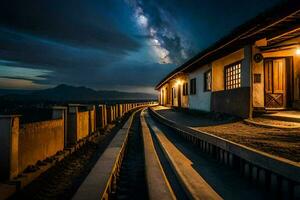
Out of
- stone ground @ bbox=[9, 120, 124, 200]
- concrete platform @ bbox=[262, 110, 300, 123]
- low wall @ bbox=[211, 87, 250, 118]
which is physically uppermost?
low wall @ bbox=[211, 87, 250, 118]

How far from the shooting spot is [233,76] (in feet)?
42.8

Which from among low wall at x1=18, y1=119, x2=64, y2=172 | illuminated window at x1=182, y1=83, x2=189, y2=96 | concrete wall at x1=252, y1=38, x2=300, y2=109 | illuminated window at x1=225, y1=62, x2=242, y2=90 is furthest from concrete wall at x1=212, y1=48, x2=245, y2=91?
low wall at x1=18, y1=119, x2=64, y2=172

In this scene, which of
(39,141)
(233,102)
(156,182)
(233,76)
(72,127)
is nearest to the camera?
(156,182)

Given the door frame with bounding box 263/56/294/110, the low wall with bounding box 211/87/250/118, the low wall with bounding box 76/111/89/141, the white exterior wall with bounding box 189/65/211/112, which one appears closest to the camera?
the low wall with bounding box 76/111/89/141

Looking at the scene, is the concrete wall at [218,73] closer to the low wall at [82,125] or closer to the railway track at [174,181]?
the low wall at [82,125]

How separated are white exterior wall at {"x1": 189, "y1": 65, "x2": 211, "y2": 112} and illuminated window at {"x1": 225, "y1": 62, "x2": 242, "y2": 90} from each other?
1.52 metres

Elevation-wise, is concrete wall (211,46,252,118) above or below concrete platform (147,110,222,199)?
above

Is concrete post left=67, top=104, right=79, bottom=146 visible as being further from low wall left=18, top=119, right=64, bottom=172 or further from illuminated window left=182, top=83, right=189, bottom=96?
illuminated window left=182, top=83, right=189, bottom=96

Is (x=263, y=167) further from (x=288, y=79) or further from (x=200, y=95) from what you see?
(x=200, y=95)

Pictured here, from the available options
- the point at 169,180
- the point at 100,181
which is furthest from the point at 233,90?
the point at 100,181

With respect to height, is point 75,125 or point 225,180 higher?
point 75,125

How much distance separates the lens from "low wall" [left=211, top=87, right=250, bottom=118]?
33.6 ft

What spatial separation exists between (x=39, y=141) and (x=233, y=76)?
980cm

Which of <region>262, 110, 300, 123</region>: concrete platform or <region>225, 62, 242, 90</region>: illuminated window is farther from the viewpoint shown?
<region>225, 62, 242, 90</region>: illuminated window
